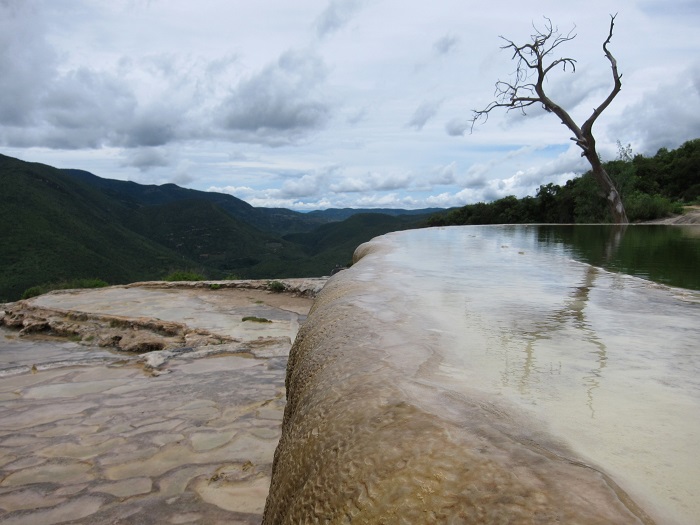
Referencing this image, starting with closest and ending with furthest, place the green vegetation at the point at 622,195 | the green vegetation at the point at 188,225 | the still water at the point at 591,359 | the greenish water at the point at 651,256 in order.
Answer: the still water at the point at 591,359 < the greenish water at the point at 651,256 < the green vegetation at the point at 622,195 < the green vegetation at the point at 188,225

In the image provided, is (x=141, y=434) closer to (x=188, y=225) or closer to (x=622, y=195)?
(x=622, y=195)

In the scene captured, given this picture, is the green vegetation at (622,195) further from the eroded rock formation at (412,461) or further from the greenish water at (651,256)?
the eroded rock formation at (412,461)

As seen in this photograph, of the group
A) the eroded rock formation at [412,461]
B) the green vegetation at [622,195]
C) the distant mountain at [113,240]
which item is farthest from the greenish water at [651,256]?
the distant mountain at [113,240]

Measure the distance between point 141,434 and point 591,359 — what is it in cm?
275

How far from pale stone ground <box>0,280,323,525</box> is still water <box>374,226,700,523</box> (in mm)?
1361

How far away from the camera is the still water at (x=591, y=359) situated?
1000 millimetres

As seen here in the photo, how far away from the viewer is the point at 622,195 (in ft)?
49.4

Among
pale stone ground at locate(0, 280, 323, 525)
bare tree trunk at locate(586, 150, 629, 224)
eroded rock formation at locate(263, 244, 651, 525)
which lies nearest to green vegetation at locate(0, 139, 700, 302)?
bare tree trunk at locate(586, 150, 629, 224)

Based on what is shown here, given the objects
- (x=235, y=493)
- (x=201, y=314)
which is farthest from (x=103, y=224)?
(x=235, y=493)

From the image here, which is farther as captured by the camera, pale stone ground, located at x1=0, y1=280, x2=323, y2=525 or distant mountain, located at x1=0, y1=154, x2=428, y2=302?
distant mountain, located at x1=0, y1=154, x2=428, y2=302

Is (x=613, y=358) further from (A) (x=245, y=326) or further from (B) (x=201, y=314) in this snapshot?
(B) (x=201, y=314)

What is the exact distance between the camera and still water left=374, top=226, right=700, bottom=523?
1.00 meters

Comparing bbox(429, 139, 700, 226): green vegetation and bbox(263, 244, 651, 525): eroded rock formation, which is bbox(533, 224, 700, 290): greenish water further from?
bbox(429, 139, 700, 226): green vegetation

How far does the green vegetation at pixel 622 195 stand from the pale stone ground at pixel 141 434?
43.9 ft
